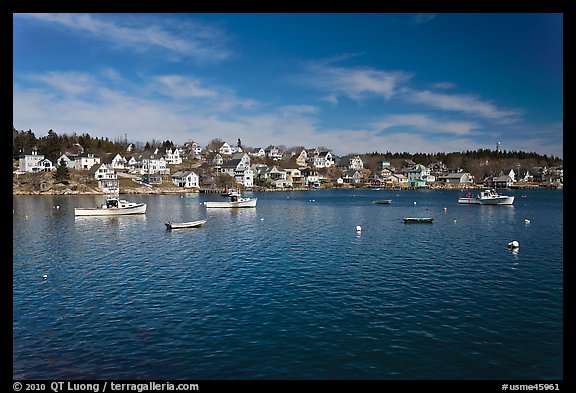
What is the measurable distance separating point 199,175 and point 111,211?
82217 millimetres

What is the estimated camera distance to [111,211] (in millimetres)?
59781

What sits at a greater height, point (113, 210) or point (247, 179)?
point (247, 179)

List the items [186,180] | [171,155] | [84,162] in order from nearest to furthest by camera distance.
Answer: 1. [186,180]
2. [84,162]
3. [171,155]

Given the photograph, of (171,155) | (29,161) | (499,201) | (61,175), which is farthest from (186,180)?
(499,201)

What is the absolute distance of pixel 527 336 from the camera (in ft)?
52.4

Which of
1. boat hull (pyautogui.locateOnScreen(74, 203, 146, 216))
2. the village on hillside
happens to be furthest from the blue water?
the village on hillside

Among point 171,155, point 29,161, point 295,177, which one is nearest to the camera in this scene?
point 29,161

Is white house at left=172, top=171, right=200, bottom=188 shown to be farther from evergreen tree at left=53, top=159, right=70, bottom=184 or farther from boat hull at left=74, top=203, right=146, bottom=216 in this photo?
boat hull at left=74, top=203, right=146, bottom=216

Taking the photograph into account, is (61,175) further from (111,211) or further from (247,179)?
(111,211)

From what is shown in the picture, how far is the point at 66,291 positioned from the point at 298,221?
3588cm

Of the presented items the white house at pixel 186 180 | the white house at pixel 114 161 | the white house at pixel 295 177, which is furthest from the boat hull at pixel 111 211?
the white house at pixel 295 177

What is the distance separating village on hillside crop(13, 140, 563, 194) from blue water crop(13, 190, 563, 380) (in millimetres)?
88153
